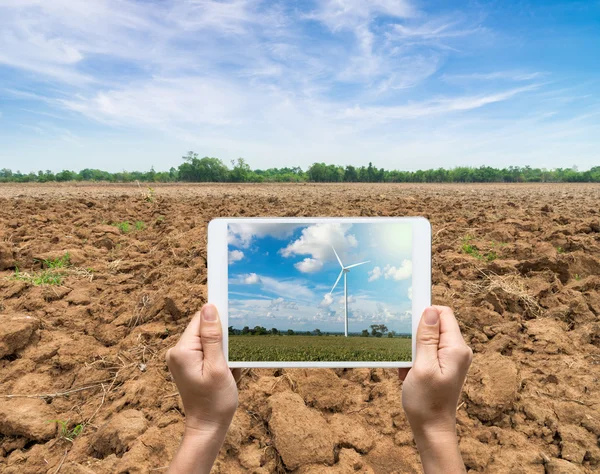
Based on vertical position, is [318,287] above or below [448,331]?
above

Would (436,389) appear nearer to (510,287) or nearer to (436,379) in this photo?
(436,379)

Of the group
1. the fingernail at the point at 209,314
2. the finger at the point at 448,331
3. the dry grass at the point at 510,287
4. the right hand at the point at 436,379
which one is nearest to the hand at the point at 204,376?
the fingernail at the point at 209,314

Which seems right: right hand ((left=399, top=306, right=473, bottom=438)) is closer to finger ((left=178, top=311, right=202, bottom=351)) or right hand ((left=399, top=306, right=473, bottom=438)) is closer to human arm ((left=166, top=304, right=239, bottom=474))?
human arm ((left=166, top=304, right=239, bottom=474))

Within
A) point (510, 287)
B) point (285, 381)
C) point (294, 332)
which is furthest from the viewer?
point (510, 287)

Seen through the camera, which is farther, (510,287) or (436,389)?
(510,287)

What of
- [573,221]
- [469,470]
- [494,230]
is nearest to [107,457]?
[469,470]

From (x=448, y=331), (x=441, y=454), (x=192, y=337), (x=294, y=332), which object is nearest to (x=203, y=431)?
(x=192, y=337)
